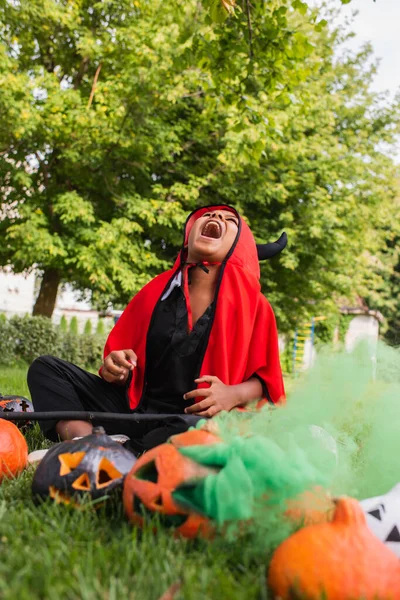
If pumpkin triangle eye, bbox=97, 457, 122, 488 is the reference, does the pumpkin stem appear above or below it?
above

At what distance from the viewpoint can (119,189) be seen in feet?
34.2

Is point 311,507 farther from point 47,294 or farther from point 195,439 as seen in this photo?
point 47,294

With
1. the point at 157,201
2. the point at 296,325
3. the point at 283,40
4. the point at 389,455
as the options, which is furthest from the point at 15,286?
the point at 389,455

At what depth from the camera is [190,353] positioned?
9.59 feet

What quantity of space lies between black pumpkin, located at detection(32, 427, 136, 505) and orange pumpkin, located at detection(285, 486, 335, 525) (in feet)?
1.90

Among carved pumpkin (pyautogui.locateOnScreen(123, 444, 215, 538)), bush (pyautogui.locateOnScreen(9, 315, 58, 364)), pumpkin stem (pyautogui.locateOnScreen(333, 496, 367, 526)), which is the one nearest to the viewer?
pumpkin stem (pyautogui.locateOnScreen(333, 496, 367, 526))

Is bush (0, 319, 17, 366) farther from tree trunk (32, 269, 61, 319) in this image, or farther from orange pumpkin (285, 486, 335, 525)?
orange pumpkin (285, 486, 335, 525)

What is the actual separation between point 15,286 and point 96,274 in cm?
2118

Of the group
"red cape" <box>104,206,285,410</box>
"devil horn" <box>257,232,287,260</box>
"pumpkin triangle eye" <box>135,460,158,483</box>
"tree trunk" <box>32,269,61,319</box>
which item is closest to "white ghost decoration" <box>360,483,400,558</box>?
"pumpkin triangle eye" <box>135,460,158,483</box>

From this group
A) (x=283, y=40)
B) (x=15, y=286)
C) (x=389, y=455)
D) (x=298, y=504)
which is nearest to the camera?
(x=298, y=504)

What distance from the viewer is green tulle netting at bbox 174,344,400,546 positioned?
1.48m

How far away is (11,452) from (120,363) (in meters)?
0.76

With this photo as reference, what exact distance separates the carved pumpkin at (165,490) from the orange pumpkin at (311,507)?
23 centimetres

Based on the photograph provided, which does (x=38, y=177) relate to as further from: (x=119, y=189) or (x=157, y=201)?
(x=157, y=201)
